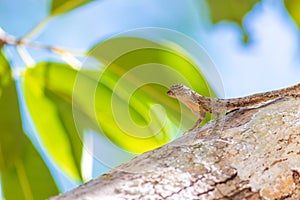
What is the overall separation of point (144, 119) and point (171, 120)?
9cm

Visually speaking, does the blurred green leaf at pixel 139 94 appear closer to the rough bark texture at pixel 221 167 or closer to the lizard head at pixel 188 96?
the lizard head at pixel 188 96

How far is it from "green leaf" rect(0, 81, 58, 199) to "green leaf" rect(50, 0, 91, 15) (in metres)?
0.20

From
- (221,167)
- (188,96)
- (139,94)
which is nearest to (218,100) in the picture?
(188,96)

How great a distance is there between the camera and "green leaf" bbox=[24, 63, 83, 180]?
3.69ft

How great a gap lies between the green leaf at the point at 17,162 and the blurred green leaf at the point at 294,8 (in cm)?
65

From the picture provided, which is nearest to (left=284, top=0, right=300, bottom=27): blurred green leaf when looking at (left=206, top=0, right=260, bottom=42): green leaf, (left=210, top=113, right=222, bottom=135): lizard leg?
(left=206, top=0, right=260, bottom=42): green leaf

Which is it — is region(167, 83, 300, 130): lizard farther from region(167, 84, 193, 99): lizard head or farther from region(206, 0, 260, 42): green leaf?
region(206, 0, 260, 42): green leaf

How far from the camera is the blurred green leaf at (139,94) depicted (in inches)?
33.3

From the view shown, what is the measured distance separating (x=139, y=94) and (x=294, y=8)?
42 centimetres

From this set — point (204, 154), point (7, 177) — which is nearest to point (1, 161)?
point (7, 177)

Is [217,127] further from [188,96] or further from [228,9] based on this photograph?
[228,9]

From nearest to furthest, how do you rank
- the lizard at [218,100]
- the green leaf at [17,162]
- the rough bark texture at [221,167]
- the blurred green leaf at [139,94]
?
1. the rough bark texture at [221,167]
2. the lizard at [218,100]
3. the blurred green leaf at [139,94]
4. the green leaf at [17,162]

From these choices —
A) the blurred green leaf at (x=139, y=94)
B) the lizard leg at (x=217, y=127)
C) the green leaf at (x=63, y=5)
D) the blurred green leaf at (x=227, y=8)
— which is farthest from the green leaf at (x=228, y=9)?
the lizard leg at (x=217, y=127)

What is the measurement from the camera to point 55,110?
1167 mm
